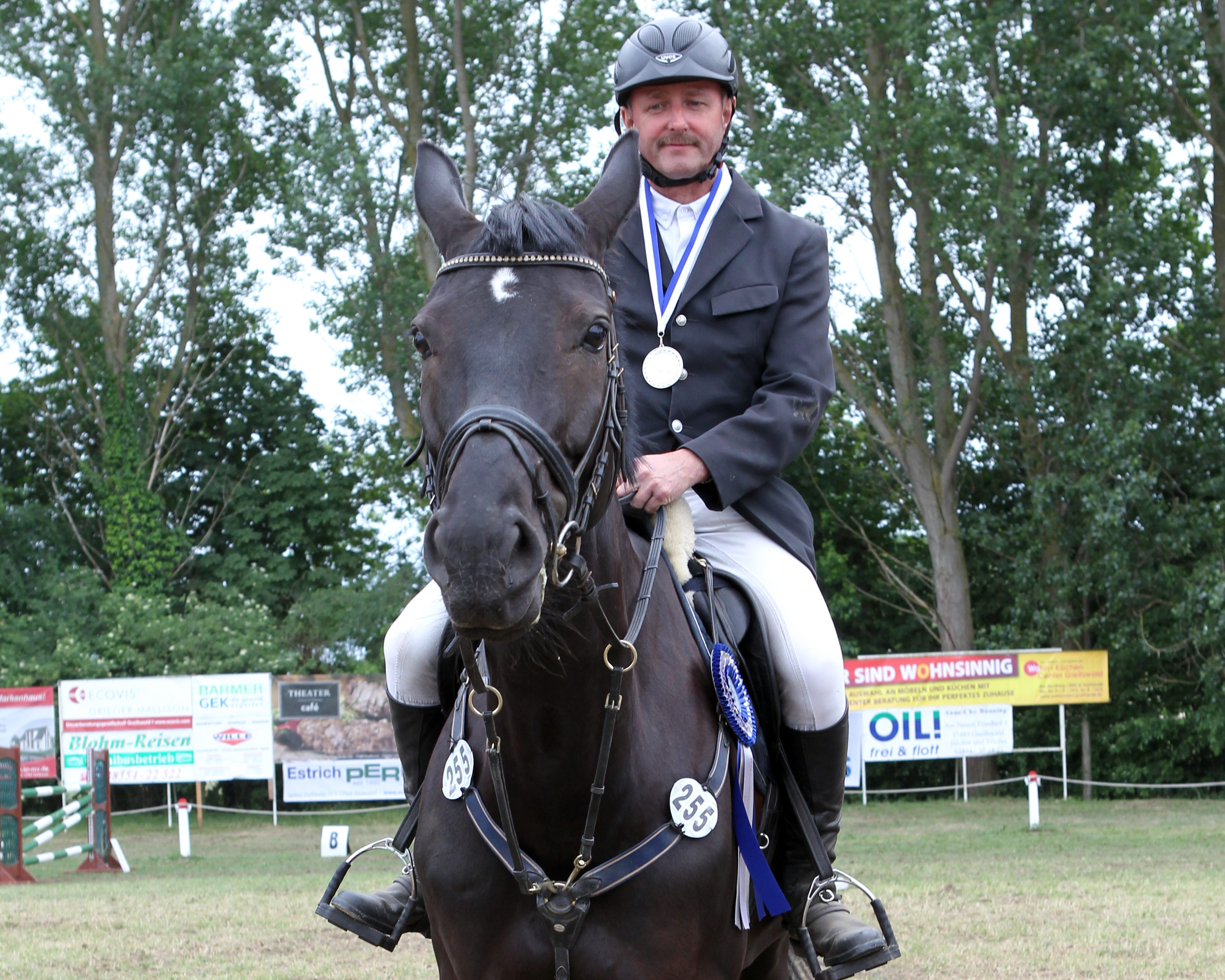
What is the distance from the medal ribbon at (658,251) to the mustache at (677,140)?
130 millimetres

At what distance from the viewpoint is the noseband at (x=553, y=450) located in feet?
7.89

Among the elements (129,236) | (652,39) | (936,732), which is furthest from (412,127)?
(652,39)

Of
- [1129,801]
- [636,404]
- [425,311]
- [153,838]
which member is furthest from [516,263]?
[1129,801]

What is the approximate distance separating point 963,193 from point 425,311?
24318mm

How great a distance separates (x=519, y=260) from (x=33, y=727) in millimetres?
23063

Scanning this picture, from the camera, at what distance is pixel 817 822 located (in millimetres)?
3988

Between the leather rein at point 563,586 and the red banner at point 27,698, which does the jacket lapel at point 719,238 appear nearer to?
the leather rein at point 563,586

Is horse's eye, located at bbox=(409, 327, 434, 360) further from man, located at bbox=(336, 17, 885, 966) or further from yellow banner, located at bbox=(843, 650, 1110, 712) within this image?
yellow banner, located at bbox=(843, 650, 1110, 712)

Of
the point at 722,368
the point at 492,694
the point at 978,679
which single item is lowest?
the point at 978,679

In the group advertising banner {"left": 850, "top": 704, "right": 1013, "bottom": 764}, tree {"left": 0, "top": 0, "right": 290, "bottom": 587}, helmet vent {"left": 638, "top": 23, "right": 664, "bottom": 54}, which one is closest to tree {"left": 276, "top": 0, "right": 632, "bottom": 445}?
tree {"left": 0, "top": 0, "right": 290, "bottom": 587}

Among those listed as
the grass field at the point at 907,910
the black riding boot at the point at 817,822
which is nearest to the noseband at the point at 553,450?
the black riding boot at the point at 817,822

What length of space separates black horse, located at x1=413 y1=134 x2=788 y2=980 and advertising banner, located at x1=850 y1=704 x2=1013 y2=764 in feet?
65.0

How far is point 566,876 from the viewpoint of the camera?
122 inches

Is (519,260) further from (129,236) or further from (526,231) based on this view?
(129,236)
